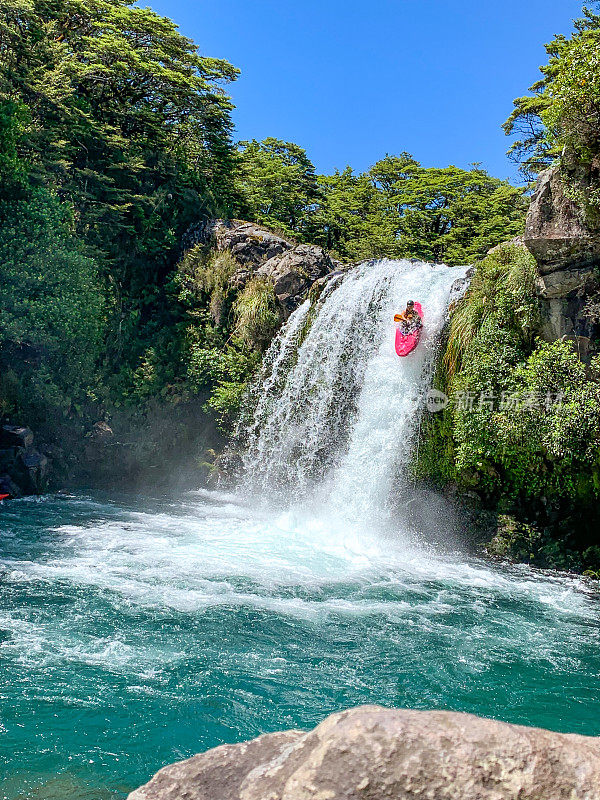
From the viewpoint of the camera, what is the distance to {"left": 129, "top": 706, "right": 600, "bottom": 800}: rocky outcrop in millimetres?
1908

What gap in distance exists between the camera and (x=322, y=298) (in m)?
15.3

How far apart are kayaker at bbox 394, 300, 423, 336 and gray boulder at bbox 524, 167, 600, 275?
2905mm

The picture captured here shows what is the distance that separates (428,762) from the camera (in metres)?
1.94

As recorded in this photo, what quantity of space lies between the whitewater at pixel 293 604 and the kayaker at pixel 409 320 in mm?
291

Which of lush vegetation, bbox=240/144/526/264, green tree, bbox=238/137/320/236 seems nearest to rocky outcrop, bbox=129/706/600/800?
lush vegetation, bbox=240/144/526/264

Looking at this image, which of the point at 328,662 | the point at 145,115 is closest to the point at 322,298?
the point at 145,115

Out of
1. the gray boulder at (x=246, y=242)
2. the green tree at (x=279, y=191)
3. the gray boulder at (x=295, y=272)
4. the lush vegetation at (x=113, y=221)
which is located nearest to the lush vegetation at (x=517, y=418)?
the gray boulder at (x=295, y=272)

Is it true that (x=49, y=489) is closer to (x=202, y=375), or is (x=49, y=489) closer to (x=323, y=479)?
(x=202, y=375)

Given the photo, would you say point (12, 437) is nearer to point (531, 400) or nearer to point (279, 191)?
point (531, 400)

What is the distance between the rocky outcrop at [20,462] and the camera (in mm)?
13547

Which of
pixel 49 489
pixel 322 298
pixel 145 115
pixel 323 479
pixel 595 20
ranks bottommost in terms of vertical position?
pixel 49 489

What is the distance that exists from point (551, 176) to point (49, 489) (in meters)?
11.9

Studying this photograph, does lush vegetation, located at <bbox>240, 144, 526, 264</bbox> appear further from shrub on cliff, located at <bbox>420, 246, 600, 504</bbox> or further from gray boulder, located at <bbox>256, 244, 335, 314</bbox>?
shrub on cliff, located at <bbox>420, 246, 600, 504</bbox>

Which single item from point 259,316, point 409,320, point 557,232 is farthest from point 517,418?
point 259,316
